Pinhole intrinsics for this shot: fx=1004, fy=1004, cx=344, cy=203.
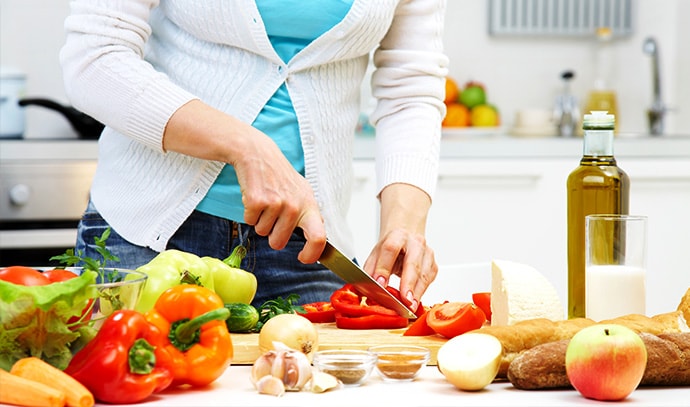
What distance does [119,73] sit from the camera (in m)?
1.35

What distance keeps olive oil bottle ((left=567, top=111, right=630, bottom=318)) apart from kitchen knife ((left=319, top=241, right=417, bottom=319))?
0.68 ft

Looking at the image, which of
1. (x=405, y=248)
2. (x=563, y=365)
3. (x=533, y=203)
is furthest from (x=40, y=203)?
(x=563, y=365)

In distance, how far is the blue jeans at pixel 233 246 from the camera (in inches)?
57.7

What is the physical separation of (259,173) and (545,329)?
0.41m

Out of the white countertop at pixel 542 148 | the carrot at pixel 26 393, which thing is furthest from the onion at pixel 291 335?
the white countertop at pixel 542 148

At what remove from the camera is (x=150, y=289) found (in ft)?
3.68

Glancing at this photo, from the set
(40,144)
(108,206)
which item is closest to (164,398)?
(108,206)

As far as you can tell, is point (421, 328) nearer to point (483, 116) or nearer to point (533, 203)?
point (533, 203)

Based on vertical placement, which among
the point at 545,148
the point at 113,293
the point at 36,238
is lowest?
the point at 36,238

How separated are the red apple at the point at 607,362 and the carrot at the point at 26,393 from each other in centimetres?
45

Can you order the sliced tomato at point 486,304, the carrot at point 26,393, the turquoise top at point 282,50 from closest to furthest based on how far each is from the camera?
the carrot at point 26,393, the sliced tomato at point 486,304, the turquoise top at point 282,50

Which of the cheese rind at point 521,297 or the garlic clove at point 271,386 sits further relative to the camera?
the cheese rind at point 521,297

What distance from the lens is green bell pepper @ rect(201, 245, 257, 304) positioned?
4.03 feet

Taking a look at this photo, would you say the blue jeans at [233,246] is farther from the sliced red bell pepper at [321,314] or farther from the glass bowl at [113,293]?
the glass bowl at [113,293]
